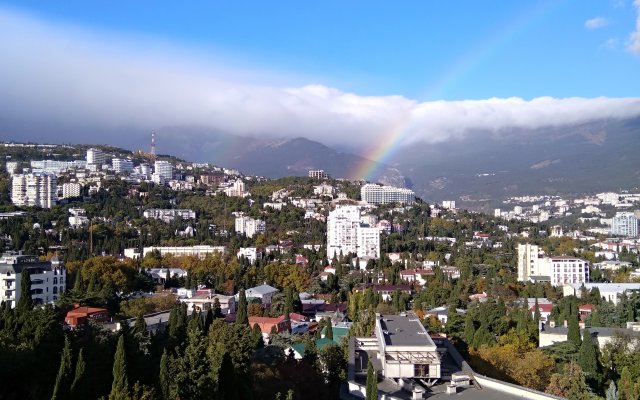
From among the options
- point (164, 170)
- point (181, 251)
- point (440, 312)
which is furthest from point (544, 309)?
point (164, 170)

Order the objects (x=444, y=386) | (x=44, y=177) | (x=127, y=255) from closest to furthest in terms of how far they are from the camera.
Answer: (x=444, y=386)
(x=127, y=255)
(x=44, y=177)

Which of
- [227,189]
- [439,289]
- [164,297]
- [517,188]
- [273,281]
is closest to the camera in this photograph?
[164,297]

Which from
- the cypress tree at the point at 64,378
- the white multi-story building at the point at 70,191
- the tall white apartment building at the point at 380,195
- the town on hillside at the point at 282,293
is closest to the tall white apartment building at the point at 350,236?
the town on hillside at the point at 282,293

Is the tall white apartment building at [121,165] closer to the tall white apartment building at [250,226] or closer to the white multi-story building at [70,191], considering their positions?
the white multi-story building at [70,191]

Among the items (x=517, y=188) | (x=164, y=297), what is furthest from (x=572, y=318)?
(x=517, y=188)

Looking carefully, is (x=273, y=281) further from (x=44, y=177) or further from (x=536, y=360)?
(x=44, y=177)
